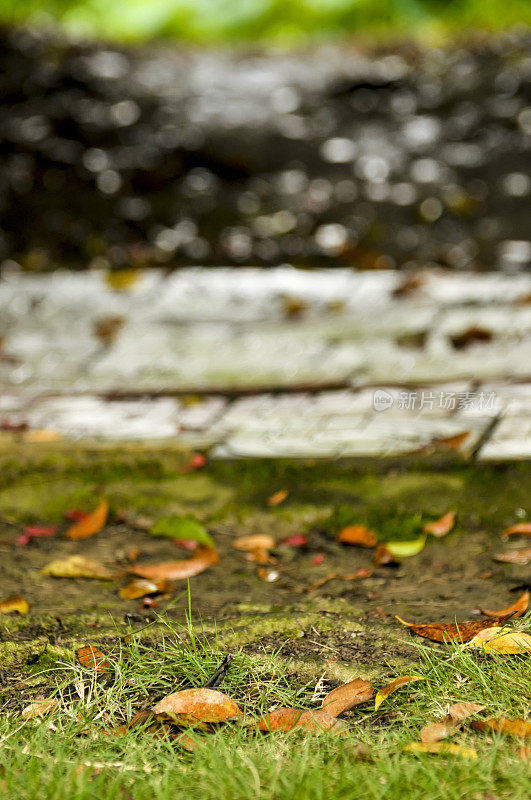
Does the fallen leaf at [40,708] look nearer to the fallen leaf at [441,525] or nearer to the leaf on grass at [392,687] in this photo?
the leaf on grass at [392,687]

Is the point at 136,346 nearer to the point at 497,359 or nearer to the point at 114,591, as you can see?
the point at 497,359

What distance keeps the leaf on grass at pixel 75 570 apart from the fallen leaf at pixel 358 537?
2.07 feet

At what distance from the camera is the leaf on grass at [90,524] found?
7.55 feet

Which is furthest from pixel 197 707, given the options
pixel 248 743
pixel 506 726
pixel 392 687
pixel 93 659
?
pixel 506 726

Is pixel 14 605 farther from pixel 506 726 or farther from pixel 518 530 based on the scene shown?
pixel 518 530

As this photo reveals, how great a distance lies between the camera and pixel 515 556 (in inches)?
79.0

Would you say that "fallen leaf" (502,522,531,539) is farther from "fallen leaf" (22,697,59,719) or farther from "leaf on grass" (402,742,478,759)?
"fallen leaf" (22,697,59,719)

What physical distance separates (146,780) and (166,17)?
760 centimetres

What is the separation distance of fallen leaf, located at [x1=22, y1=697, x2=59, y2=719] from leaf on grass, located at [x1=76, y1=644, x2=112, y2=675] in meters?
0.10

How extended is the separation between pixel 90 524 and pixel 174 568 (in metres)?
0.39

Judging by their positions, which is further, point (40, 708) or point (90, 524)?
point (90, 524)

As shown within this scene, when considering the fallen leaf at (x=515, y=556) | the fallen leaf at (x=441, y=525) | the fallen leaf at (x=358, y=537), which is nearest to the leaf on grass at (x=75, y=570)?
the fallen leaf at (x=358, y=537)

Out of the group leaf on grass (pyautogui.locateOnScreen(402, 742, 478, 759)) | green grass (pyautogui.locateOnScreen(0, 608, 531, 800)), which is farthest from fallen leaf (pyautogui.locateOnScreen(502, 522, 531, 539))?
leaf on grass (pyautogui.locateOnScreen(402, 742, 478, 759))

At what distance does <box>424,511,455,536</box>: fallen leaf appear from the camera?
7.15 ft
